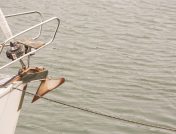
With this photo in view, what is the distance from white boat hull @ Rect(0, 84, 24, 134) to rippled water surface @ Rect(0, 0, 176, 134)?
79.6 inches

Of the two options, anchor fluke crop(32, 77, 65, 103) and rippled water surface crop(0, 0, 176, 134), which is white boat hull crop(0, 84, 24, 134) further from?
rippled water surface crop(0, 0, 176, 134)

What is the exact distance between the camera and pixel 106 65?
45.4 feet

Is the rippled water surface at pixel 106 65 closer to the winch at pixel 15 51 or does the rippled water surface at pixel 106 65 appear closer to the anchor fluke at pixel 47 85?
the anchor fluke at pixel 47 85

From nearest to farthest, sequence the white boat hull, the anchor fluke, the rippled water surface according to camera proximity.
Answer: the white boat hull < the anchor fluke < the rippled water surface

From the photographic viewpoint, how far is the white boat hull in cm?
726

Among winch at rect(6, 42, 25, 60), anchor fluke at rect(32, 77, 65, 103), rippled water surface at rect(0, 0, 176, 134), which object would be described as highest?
winch at rect(6, 42, 25, 60)

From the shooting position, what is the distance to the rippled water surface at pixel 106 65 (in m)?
10.5

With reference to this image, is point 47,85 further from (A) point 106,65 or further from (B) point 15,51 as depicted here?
(A) point 106,65

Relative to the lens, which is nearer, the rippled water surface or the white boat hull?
the white boat hull

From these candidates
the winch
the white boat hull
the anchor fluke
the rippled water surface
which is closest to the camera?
the white boat hull

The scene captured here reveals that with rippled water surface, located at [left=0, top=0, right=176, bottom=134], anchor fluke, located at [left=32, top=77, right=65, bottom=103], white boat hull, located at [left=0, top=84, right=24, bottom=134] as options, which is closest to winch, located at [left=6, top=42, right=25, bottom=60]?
white boat hull, located at [left=0, top=84, right=24, bottom=134]

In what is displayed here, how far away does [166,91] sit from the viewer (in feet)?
40.5

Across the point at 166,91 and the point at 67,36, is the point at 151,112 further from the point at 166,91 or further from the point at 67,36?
the point at 67,36

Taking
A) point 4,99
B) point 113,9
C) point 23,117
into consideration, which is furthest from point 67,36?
point 4,99
